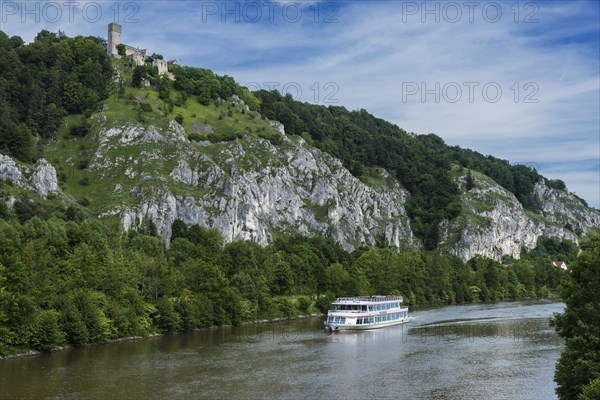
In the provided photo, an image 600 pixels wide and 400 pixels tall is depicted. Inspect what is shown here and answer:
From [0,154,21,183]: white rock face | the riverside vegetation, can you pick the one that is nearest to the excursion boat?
the riverside vegetation

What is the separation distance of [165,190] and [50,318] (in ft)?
265

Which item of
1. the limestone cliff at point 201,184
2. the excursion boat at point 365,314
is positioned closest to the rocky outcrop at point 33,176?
the limestone cliff at point 201,184

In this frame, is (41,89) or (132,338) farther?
(41,89)

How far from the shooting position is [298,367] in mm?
66625

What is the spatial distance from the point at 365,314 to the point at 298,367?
4342 cm

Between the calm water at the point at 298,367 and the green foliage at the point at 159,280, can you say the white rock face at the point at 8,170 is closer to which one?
the green foliage at the point at 159,280

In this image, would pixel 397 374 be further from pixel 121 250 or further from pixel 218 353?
pixel 121 250

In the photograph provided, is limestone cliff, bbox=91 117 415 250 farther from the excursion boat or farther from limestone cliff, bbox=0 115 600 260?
the excursion boat

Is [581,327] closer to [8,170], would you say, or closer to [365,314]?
[365,314]

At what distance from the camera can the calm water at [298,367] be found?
55094 millimetres

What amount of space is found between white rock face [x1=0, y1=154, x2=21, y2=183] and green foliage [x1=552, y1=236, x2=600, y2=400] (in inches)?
4665

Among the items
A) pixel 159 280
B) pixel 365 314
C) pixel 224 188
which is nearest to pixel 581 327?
pixel 159 280

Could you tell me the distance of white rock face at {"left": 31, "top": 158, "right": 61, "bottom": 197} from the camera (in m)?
136

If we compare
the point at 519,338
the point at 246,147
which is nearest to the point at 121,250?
the point at 519,338
